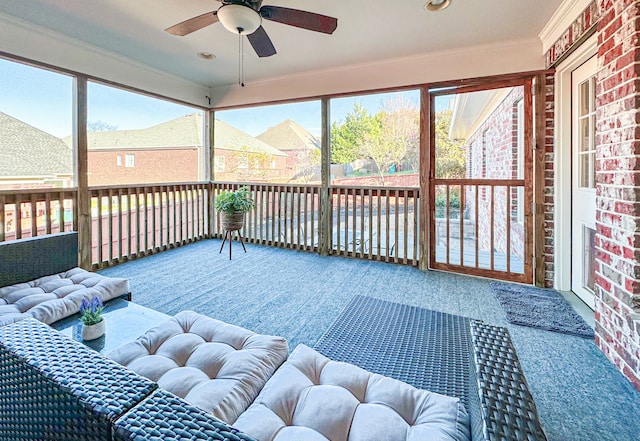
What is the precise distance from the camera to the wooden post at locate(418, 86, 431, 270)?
3869 mm

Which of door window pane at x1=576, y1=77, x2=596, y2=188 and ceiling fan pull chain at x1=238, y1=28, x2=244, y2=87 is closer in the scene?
door window pane at x1=576, y1=77, x2=596, y2=188

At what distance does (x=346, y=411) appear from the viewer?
3.50 feet

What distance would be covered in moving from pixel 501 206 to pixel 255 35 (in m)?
3.03

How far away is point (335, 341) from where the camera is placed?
86.8 inches

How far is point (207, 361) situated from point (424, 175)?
130 inches

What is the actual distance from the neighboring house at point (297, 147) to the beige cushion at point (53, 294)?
9.92 ft

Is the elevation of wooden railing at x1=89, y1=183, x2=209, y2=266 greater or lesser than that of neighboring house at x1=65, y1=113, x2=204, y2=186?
lesser

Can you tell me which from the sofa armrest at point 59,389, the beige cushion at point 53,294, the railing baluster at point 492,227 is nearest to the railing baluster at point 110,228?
the beige cushion at point 53,294

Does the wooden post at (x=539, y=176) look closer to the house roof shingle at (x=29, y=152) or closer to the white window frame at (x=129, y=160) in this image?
the white window frame at (x=129, y=160)

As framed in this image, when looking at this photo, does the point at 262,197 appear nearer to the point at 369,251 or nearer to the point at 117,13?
the point at 369,251

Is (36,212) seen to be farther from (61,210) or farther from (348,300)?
(348,300)

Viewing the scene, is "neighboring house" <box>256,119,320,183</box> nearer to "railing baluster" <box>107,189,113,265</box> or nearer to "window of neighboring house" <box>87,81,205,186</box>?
"window of neighboring house" <box>87,81,205,186</box>

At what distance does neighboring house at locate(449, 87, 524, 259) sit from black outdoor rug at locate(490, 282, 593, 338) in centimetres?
51

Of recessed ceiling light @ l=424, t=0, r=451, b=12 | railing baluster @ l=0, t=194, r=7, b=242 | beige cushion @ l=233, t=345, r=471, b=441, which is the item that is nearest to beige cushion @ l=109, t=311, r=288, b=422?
beige cushion @ l=233, t=345, r=471, b=441
